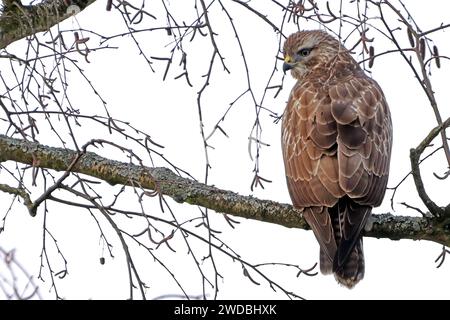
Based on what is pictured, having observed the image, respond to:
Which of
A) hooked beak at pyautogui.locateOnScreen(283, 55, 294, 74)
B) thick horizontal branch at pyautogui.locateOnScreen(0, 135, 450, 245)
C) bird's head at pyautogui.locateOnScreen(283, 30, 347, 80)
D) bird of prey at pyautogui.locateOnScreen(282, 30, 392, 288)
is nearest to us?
thick horizontal branch at pyautogui.locateOnScreen(0, 135, 450, 245)

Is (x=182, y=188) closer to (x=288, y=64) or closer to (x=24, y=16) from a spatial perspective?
(x=24, y=16)

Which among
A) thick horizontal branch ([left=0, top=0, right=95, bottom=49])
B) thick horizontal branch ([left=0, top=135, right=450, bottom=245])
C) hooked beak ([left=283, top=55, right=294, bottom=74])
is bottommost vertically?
thick horizontal branch ([left=0, top=135, right=450, bottom=245])

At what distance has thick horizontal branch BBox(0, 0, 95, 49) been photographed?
523 centimetres

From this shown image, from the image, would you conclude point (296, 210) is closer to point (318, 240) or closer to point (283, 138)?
point (318, 240)

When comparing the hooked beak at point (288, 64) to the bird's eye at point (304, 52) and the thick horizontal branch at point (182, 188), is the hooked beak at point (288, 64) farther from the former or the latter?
the thick horizontal branch at point (182, 188)

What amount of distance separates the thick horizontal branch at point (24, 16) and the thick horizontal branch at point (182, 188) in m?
0.65

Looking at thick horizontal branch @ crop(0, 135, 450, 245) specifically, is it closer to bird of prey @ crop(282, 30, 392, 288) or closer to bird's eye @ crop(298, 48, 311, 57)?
bird of prey @ crop(282, 30, 392, 288)

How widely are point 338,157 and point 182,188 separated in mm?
947

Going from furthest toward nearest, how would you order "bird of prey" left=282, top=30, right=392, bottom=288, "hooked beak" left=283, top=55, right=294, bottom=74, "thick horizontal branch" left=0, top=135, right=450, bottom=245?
"hooked beak" left=283, top=55, right=294, bottom=74 → "bird of prey" left=282, top=30, right=392, bottom=288 → "thick horizontal branch" left=0, top=135, right=450, bottom=245

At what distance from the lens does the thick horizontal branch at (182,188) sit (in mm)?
5023

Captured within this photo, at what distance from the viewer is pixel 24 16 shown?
5.19 m

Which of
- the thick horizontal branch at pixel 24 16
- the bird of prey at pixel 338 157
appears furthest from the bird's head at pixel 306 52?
the thick horizontal branch at pixel 24 16

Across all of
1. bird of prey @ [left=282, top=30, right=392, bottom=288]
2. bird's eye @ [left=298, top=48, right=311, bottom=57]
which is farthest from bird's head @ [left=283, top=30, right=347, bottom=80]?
bird of prey @ [left=282, top=30, right=392, bottom=288]

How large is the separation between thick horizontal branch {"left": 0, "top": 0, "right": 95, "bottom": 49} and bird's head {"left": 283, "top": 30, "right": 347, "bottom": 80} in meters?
1.79
